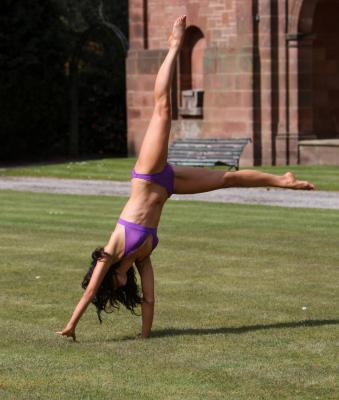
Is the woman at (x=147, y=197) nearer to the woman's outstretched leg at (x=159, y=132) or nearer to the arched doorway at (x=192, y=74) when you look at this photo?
the woman's outstretched leg at (x=159, y=132)

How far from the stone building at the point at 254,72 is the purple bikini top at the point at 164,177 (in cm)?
1862

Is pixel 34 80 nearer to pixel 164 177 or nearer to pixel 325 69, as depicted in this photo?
pixel 325 69

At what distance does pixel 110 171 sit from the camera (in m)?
28.7

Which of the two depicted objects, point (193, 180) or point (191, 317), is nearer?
point (193, 180)

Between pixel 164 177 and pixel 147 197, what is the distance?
7.9 inches

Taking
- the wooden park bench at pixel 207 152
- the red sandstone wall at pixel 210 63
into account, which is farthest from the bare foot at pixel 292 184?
the red sandstone wall at pixel 210 63

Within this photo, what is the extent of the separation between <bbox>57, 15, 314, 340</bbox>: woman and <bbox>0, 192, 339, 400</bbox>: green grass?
13.3 inches

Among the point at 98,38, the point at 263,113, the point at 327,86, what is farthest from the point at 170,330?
the point at 98,38

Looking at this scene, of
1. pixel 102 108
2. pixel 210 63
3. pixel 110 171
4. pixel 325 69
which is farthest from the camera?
pixel 102 108

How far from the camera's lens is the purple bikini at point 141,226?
9.80 metres

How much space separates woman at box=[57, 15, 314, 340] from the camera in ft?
31.9

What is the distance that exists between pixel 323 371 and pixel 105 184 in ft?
57.3

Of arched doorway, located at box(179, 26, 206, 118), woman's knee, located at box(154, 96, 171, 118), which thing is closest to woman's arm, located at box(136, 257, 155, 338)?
woman's knee, located at box(154, 96, 171, 118)

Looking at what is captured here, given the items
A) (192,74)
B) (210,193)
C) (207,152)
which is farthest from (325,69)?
(210,193)
